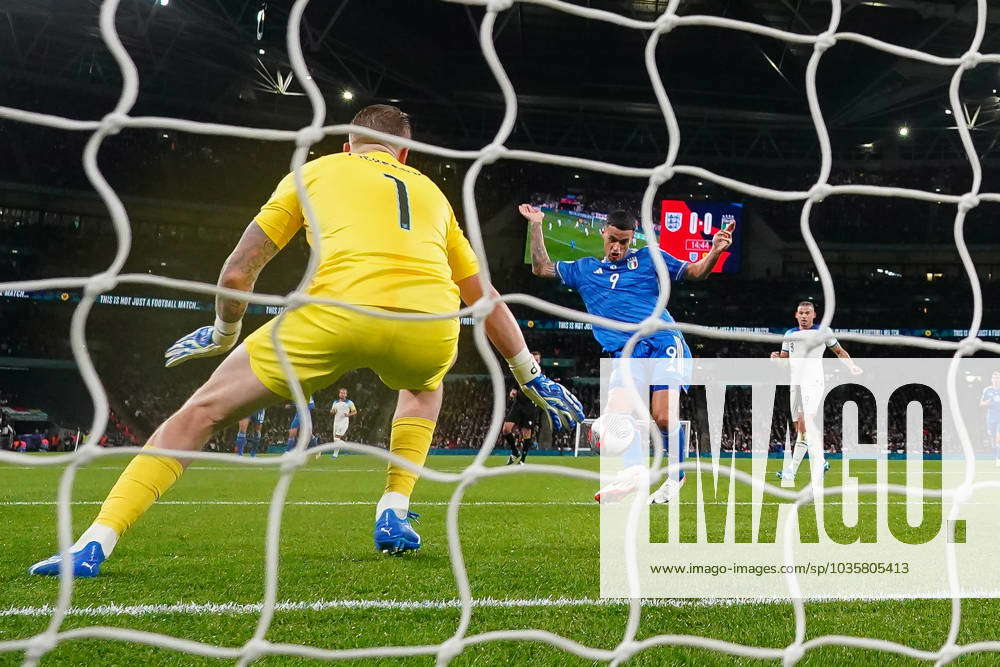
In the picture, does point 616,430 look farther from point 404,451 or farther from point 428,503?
point 404,451

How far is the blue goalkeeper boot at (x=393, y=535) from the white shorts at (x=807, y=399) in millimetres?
2365

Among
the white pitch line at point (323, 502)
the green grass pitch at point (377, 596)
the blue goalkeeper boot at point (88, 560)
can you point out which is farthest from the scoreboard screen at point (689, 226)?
the blue goalkeeper boot at point (88, 560)

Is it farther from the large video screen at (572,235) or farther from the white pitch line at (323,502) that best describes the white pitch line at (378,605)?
the large video screen at (572,235)

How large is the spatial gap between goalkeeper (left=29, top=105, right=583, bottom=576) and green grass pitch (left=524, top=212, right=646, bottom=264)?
1862 centimetres

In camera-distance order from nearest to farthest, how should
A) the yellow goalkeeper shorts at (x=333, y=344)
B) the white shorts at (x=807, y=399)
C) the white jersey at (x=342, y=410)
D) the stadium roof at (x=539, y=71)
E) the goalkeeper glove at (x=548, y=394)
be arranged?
the yellow goalkeeper shorts at (x=333, y=344), the goalkeeper glove at (x=548, y=394), the white shorts at (x=807, y=399), the white jersey at (x=342, y=410), the stadium roof at (x=539, y=71)

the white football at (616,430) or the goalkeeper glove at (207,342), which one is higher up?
the goalkeeper glove at (207,342)

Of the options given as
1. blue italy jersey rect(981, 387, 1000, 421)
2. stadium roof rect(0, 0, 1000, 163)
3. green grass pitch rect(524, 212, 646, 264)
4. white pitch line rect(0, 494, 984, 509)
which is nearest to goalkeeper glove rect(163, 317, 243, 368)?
white pitch line rect(0, 494, 984, 509)

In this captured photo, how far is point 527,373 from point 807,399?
2.67 m

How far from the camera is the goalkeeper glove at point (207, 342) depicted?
114 inches

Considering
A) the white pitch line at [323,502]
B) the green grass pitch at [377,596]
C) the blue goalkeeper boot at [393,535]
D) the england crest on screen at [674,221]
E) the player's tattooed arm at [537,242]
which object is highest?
the england crest on screen at [674,221]

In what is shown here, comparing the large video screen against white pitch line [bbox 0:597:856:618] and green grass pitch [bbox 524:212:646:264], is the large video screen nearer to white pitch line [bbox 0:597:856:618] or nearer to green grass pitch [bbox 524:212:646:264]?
green grass pitch [bbox 524:212:646:264]

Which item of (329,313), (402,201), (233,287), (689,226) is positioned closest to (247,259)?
(233,287)

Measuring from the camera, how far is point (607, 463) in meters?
6.11

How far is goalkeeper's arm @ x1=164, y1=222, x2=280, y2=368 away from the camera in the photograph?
8.85 ft
